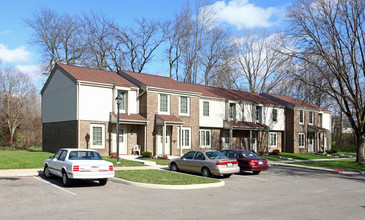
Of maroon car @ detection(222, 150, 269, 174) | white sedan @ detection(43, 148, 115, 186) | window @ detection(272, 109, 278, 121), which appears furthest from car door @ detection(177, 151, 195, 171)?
window @ detection(272, 109, 278, 121)

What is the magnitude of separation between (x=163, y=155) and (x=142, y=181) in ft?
42.2

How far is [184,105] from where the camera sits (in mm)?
31078

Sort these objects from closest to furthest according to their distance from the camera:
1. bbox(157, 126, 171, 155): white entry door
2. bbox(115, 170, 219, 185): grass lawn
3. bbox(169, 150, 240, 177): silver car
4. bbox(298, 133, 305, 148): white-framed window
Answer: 1. bbox(115, 170, 219, 185): grass lawn
2. bbox(169, 150, 240, 177): silver car
3. bbox(157, 126, 171, 155): white entry door
4. bbox(298, 133, 305, 148): white-framed window

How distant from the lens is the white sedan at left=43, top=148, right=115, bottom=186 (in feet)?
42.0

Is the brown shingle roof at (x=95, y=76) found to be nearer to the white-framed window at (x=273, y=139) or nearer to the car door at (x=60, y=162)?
the car door at (x=60, y=162)

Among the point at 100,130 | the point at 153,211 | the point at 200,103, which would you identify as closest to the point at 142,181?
the point at 153,211

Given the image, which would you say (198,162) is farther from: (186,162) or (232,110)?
(232,110)

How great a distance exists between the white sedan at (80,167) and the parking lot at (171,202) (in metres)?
0.47

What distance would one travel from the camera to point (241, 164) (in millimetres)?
19562

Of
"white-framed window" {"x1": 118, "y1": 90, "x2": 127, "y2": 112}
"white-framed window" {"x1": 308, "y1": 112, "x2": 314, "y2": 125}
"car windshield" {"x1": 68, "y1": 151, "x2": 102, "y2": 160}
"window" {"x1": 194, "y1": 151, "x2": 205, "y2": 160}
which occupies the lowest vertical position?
"window" {"x1": 194, "y1": 151, "x2": 205, "y2": 160}

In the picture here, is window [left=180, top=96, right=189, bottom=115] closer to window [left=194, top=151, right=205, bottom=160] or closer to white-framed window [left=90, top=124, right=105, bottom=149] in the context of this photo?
white-framed window [left=90, top=124, right=105, bottom=149]

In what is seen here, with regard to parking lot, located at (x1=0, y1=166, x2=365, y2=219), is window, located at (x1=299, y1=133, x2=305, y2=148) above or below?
above

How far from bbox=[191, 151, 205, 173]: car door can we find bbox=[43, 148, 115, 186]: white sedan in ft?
18.0

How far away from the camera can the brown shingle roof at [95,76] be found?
2638cm
